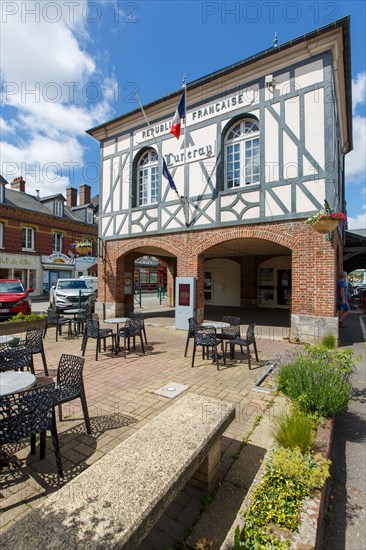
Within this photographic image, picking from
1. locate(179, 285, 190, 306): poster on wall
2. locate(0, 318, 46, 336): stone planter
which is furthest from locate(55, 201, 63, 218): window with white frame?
locate(179, 285, 190, 306): poster on wall

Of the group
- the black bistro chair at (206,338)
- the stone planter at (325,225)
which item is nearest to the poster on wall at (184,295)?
the black bistro chair at (206,338)

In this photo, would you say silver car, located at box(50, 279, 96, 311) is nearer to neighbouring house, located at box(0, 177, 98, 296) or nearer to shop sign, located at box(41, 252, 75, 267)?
neighbouring house, located at box(0, 177, 98, 296)

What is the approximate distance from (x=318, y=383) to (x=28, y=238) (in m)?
25.9

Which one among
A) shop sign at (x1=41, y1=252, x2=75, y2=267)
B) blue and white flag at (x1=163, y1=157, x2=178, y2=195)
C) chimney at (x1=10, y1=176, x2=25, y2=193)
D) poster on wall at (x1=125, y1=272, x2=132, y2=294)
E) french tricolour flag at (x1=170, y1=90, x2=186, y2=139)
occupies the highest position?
chimney at (x1=10, y1=176, x2=25, y2=193)

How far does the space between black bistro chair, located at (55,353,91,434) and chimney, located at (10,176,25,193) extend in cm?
2815

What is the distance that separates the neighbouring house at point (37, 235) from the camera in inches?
885

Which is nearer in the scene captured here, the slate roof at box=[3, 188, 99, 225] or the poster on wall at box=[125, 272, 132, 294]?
the poster on wall at box=[125, 272, 132, 294]

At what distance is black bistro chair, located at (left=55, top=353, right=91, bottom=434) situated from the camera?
10.6ft

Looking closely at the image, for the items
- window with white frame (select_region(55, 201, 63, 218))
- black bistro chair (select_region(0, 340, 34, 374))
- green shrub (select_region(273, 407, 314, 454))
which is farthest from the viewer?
window with white frame (select_region(55, 201, 63, 218))

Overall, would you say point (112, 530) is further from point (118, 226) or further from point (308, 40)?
point (118, 226)

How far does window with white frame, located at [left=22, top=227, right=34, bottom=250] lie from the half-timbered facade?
1505 centimetres

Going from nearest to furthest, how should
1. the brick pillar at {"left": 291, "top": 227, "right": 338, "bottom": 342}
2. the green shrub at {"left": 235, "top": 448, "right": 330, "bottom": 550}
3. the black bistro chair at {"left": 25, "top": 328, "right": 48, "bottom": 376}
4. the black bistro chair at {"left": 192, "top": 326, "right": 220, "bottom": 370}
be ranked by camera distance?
1. the green shrub at {"left": 235, "top": 448, "right": 330, "bottom": 550}
2. the black bistro chair at {"left": 25, "top": 328, "right": 48, "bottom": 376}
3. the black bistro chair at {"left": 192, "top": 326, "right": 220, "bottom": 370}
4. the brick pillar at {"left": 291, "top": 227, "right": 338, "bottom": 342}

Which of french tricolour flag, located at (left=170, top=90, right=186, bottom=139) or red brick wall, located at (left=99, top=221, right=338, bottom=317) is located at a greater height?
french tricolour flag, located at (left=170, top=90, right=186, bottom=139)

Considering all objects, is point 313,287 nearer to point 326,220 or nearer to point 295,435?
point 326,220
